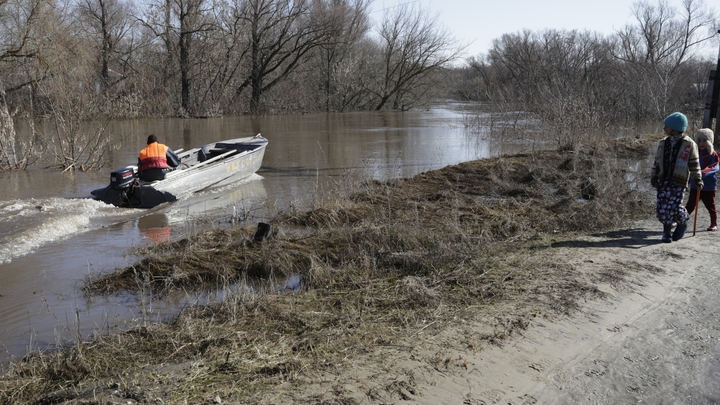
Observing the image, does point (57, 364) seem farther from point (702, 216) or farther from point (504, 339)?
point (702, 216)

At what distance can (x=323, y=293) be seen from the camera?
19.5 feet

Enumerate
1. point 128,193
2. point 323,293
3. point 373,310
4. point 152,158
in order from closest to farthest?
point 373,310 < point 323,293 < point 128,193 < point 152,158

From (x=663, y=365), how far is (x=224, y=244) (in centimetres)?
559

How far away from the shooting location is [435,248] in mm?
6691

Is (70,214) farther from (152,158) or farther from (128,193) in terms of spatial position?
(152,158)

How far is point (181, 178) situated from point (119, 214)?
1.74 metres

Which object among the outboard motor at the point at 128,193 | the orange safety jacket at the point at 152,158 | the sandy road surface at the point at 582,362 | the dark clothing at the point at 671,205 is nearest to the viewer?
the sandy road surface at the point at 582,362

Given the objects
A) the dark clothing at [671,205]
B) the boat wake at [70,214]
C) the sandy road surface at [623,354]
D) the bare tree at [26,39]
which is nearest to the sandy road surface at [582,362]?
the sandy road surface at [623,354]

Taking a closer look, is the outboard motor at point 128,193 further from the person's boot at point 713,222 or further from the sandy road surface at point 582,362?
the person's boot at point 713,222

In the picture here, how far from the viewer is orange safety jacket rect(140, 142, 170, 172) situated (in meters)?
12.6

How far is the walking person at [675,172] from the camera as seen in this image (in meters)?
7.19

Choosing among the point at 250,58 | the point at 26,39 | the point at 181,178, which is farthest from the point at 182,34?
the point at 181,178

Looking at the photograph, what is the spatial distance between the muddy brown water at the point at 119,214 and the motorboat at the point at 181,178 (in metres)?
0.26

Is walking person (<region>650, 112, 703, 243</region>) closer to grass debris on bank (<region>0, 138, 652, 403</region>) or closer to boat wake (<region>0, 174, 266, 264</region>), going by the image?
grass debris on bank (<region>0, 138, 652, 403</region>)
